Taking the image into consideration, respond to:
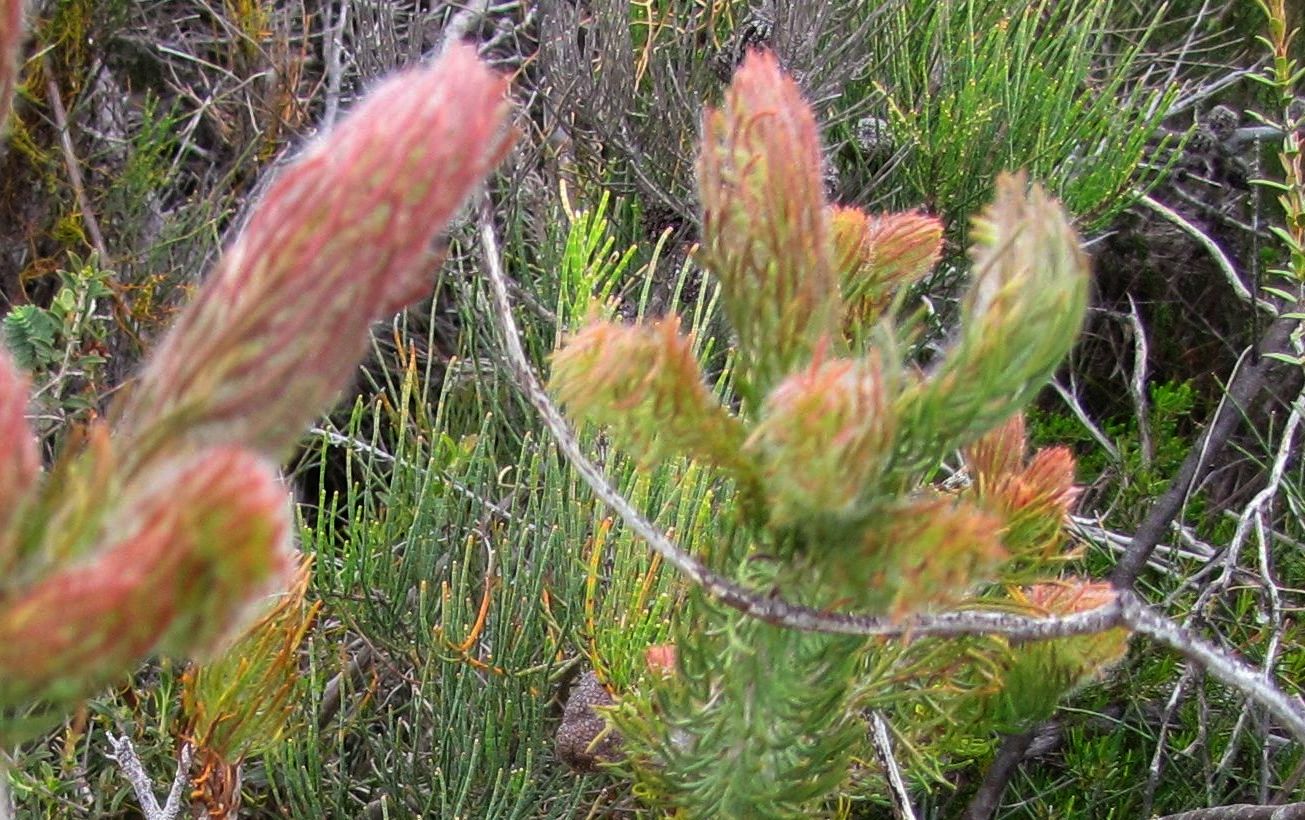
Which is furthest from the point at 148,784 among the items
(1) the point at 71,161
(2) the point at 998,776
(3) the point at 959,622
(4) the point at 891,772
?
(1) the point at 71,161

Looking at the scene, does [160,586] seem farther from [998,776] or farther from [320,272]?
[998,776]

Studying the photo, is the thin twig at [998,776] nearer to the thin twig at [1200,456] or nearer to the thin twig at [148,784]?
the thin twig at [1200,456]

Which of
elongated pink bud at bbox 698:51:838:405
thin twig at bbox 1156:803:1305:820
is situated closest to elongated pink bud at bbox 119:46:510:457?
elongated pink bud at bbox 698:51:838:405

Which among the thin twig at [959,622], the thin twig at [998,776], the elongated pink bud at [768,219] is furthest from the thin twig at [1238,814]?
the elongated pink bud at [768,219]

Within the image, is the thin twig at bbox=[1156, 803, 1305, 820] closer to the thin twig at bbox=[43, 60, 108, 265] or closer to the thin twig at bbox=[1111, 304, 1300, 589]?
the thin twig at bbox=[1111, 304, 1300, 589]

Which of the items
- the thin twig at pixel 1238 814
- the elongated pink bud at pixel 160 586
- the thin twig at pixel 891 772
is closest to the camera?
the elongated pink bud at pixel 160 586

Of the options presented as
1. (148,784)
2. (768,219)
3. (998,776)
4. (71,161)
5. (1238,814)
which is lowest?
(998,776)

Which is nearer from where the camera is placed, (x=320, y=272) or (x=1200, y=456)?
(x=320, y=272)
